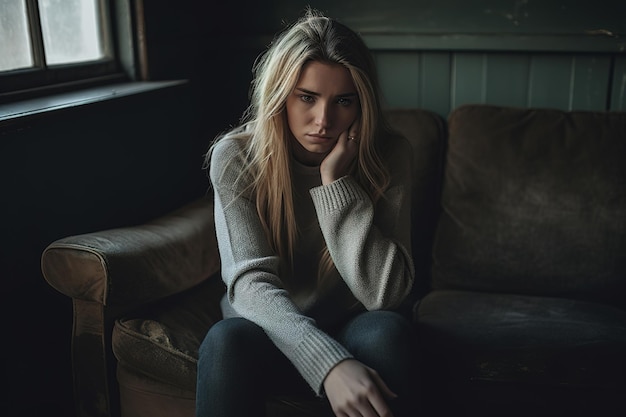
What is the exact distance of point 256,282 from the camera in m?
1.40

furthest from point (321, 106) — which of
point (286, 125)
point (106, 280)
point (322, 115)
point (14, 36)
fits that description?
point (14, 36)

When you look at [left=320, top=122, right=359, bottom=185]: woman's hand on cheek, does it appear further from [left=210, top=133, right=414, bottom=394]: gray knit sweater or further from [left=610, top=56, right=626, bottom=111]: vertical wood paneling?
[left=610, top=56, right=626, bottom=111]: vertical wood paneling

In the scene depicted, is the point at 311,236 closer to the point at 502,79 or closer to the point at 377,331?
the point at 377,331

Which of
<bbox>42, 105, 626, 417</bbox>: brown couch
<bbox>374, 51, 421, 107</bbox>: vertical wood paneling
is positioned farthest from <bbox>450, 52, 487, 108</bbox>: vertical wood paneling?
<bbox>42, 105, 626, 417</bbox>: brown couch

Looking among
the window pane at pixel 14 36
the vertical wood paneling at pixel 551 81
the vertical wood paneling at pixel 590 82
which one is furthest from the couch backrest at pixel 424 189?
the window pane at pixel 14 36

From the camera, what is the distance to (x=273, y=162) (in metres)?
1.53

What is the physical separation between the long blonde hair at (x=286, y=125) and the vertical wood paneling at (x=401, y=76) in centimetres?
81

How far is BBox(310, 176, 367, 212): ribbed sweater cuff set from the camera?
1.50 metres

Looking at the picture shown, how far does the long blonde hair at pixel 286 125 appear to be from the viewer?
4.78 ft

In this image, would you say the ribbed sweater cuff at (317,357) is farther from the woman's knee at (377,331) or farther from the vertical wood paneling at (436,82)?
the vertical wood paneling at (436,82)

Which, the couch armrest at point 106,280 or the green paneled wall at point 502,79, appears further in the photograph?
the green paneled wall at point 502,79

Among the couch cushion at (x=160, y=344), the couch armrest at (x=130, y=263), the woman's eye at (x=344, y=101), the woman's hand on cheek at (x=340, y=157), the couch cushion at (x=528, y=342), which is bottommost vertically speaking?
the couch cushion at (x=528, y=342)

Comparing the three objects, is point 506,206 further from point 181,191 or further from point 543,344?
point 181,191

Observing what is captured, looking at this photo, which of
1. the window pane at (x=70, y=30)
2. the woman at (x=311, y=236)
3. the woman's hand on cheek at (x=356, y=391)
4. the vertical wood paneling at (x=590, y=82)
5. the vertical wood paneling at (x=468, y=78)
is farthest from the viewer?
the vertical wood paneling at (x=468, y=78)
